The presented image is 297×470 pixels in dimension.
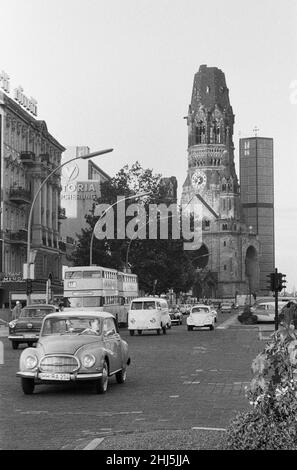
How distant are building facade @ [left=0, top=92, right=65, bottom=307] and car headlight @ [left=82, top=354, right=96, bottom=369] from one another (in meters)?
42.9

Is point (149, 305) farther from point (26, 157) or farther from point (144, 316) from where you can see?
point (26, 157)

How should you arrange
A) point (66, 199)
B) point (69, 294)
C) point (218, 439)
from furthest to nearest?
point (66, 199) < point (69, 294) < point (218, 439)

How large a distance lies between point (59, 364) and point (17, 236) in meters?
53.5

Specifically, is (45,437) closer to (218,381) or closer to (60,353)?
(60,353)

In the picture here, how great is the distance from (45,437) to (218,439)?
2957 millimetres

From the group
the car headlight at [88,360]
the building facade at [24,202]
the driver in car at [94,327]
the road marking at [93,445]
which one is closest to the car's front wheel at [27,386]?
the car headlight at [88,360]

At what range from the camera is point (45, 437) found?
9.95 m

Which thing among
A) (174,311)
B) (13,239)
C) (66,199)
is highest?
(66,199)

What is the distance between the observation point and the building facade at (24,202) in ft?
213

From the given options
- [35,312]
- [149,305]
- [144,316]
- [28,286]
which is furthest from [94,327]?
[149,305]

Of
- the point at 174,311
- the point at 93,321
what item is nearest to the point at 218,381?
the point at 93,321

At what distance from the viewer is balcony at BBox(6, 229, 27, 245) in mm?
66688

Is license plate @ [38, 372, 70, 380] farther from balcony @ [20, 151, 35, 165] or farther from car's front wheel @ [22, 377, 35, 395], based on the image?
balcony @ [20, 151, 35, 165]

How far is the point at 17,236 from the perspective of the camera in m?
67.8
